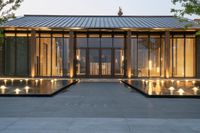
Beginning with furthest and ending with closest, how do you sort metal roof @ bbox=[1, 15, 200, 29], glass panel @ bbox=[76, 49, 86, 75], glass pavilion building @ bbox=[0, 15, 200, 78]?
1. glass panel @ bbox=[76, 49, 86, 75]
2. glass pavilion building @ bbox=[0, 15, 200, 78]
3. metal roof @ bbox=[1, 15, 200, 29]

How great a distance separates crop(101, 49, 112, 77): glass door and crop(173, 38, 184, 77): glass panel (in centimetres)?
613

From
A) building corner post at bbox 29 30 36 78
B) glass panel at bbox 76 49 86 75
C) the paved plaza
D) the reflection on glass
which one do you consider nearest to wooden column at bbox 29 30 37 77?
building corner post at bbox 29 30 36 78

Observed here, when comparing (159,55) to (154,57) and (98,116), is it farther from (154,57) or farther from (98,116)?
(98,116)

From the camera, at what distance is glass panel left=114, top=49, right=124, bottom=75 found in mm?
39875

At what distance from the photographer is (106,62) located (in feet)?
131

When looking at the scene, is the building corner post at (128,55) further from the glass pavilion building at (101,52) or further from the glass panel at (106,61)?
the glass panel at (106,61)

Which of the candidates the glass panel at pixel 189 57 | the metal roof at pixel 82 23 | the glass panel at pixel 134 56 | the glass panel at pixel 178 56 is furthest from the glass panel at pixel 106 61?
the glass panel at pixel 189 57

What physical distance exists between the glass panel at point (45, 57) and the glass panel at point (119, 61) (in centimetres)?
630

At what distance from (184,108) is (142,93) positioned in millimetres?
5475

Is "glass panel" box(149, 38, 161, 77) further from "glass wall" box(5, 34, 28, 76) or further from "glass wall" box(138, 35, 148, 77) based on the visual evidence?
"glass wall" box(5, 34, 28, 76)

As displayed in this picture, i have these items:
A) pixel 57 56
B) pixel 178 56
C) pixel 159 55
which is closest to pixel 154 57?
pixel 159 55

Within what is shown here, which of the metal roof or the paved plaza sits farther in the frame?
the metal roof

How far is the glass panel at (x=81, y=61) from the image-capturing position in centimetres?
3975

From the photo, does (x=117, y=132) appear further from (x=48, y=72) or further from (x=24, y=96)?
(x=48, y=72)
